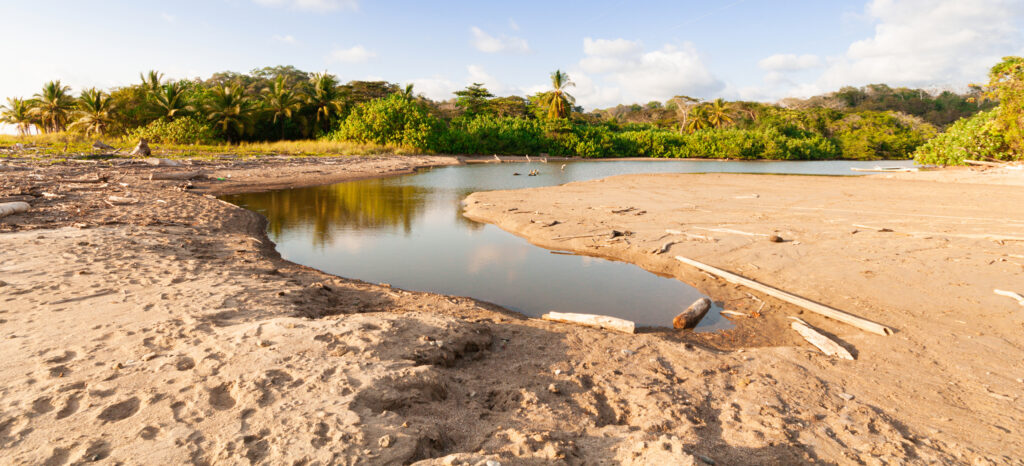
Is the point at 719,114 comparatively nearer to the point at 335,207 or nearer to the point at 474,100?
the point at 474,100

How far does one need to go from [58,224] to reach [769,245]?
1392cm

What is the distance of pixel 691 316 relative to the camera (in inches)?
244

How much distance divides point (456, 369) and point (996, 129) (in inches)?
1281

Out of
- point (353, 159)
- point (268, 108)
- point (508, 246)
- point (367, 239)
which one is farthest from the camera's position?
point (268, 108)

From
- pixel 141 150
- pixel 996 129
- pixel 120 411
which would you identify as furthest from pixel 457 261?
pixel 996 129

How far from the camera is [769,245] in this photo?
30.1ft

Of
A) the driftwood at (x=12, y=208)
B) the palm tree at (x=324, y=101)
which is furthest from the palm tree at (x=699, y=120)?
the driftwood at (x=12, y=208)

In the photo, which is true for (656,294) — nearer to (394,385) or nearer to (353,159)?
(394,385)

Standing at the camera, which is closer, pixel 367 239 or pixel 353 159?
pixel 367 239

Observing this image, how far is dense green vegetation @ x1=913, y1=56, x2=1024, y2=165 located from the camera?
22156 mm

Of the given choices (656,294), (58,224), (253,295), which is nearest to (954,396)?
(656,294)

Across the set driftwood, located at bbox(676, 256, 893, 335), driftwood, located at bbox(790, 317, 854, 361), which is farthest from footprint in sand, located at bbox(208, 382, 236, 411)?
driftwood, located at bbox(676, 256, 893, 335)

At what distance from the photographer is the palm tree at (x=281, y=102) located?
46.5 meters

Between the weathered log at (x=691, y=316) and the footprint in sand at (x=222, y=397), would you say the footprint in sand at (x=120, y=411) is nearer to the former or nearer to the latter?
the footprint in sand at (x=222, y=397)
